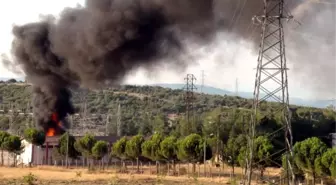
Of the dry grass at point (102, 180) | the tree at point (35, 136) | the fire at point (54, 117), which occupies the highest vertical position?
the fire at point (54, 117)

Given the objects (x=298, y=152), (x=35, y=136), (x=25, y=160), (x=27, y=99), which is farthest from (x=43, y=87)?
(x=27, y=99)

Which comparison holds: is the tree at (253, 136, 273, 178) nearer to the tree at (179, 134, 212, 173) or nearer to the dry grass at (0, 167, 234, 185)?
the dry grass at (0, 167, 234, 185)

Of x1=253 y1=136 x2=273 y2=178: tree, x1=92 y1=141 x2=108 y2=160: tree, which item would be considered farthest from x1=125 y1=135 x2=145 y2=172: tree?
x1=253 y1=136 x2=273 y2=178: tree

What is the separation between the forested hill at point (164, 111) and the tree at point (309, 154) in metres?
20.8

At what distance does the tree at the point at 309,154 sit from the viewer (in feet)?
123

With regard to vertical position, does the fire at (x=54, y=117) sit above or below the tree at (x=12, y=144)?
above

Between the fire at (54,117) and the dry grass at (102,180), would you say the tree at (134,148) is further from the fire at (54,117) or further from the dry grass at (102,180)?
the dry grass at (102,180)

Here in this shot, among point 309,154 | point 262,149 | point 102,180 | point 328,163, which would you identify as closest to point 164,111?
point 262,149

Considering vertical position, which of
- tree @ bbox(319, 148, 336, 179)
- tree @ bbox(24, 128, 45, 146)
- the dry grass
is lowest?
the dry grass

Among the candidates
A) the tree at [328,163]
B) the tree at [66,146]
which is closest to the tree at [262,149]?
the tree at [328,163]

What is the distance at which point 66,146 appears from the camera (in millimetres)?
58312

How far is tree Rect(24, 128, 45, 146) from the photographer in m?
58.0

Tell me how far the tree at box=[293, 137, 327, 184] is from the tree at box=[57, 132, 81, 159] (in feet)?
87.9

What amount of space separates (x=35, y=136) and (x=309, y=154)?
31.0m
